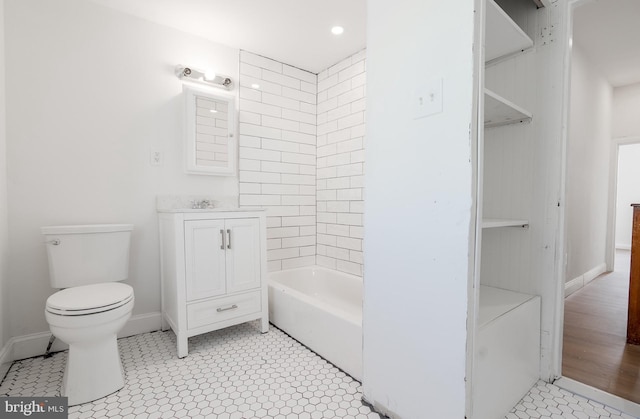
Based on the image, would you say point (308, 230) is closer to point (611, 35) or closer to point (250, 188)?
point (250, 188)

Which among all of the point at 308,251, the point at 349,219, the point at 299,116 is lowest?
the point at 308,251

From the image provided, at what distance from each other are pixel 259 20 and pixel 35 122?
5.26 feet

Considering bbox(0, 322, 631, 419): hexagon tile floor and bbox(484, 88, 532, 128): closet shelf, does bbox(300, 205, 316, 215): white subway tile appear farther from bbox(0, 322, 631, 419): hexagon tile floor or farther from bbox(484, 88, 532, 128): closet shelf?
bbox(484, 88, 532, 128): closet shelf

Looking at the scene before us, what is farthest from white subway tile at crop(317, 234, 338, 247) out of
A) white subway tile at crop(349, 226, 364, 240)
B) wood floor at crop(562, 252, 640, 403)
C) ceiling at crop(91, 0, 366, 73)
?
wood floor at crop(562, 252, 640, 403)

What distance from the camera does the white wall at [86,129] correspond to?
180 centimetres

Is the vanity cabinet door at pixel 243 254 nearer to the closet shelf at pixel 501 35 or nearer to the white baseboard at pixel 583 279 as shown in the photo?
the closet shelf at pixel 501 35

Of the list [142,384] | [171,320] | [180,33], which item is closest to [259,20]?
[180,33]

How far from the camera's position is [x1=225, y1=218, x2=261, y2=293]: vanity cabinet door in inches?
80.4

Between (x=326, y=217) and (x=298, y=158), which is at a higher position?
(x=298, y=158)

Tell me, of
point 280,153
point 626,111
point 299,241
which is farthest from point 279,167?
point 626,111

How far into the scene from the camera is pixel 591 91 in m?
3.26

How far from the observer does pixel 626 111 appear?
3.77 m

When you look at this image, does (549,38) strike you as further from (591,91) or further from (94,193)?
(94,193)

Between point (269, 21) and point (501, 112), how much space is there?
1720 mm
